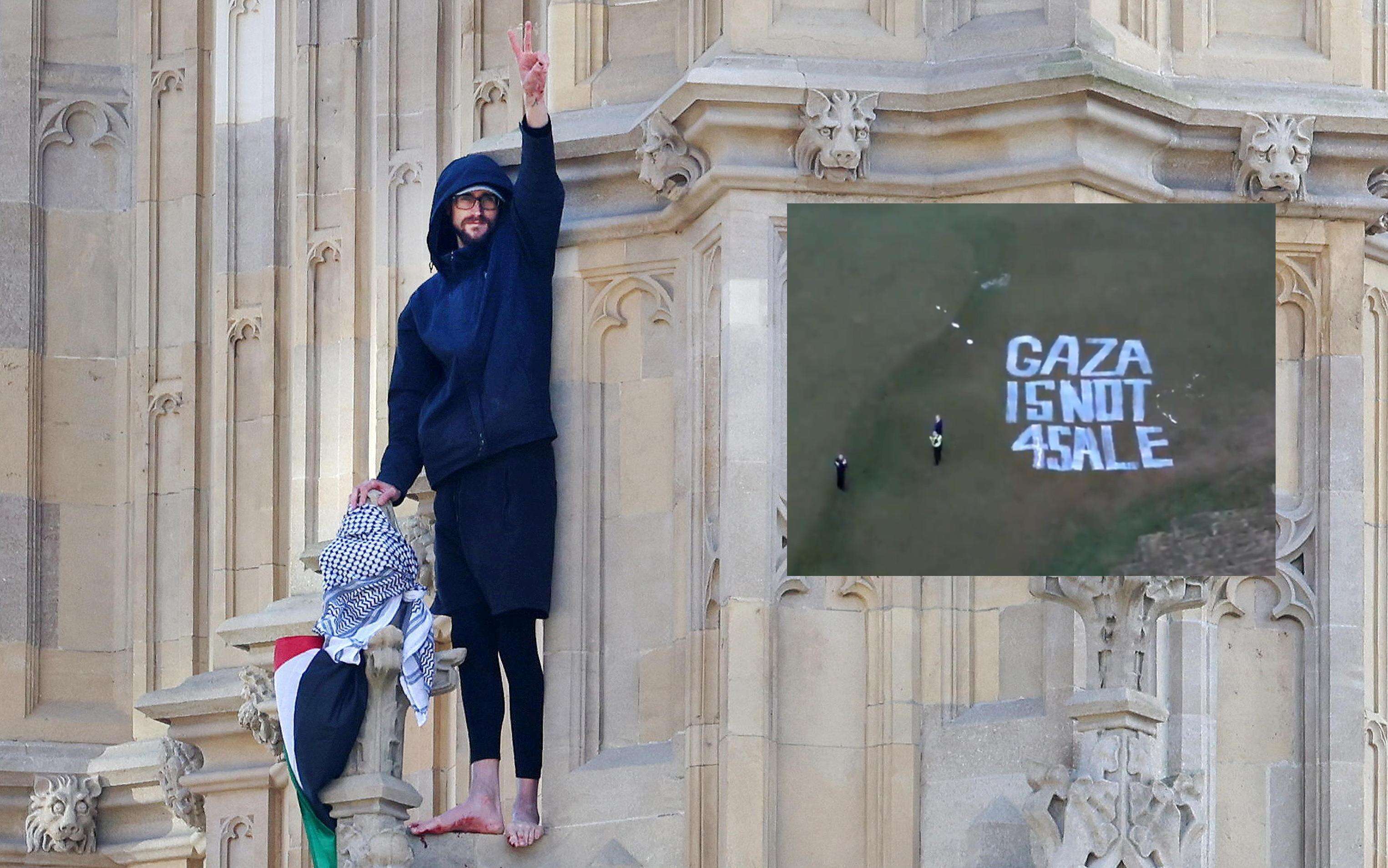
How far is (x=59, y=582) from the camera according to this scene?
24906mm

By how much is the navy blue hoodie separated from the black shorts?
0.08 m

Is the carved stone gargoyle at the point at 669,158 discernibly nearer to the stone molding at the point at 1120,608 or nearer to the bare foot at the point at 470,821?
the stone molding at the point at 1120,608

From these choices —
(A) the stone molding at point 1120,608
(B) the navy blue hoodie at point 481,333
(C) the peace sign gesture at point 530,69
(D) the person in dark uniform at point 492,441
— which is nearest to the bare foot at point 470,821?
(D) the person in dark uniform at point 492,441

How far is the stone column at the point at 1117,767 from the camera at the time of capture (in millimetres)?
16906

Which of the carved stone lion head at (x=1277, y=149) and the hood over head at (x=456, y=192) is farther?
the hood over head at (x=456, y=192)

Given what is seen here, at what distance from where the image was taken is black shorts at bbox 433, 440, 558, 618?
18.4m

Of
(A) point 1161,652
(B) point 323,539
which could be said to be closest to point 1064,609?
(A) point 1161,652

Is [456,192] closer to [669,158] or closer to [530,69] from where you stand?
[530,69]

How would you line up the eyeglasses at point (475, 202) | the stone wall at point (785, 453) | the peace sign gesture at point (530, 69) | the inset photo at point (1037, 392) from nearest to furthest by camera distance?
the inset photo at point (1037, 392), the stone wall at point (785, 453), the peace sign gesture at point (530, 69), the eyeglasses at point (475, 202)

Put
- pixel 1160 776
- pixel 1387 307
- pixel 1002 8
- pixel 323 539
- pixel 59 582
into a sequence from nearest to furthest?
1. pixel 1160 776
2. pixel 1002 8
3. pixel 1387 307
4. pixel 323 539
5. pixel 59 582

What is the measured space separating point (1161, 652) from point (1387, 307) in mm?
2457

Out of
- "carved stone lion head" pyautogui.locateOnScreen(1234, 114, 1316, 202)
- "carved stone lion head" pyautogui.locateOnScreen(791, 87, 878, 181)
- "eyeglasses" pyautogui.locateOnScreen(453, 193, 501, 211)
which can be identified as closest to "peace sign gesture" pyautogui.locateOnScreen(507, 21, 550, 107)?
"eyeglasses" pyautogui.locateOnScreen(453, 193, 501, 211)

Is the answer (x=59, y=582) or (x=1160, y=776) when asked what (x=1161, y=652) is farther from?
(x=59, y=582)

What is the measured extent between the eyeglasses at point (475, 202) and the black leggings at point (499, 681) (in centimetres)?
165
